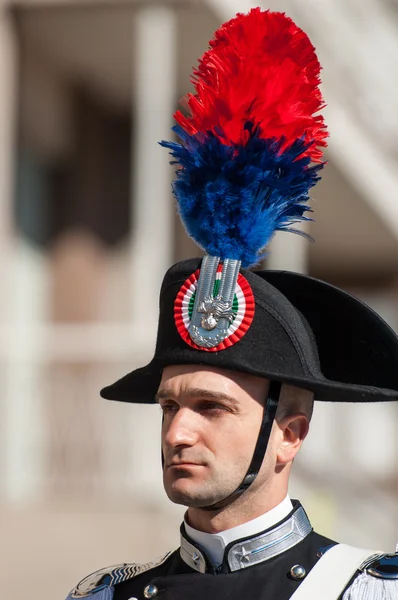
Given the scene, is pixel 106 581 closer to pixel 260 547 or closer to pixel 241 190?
pixel 260 547

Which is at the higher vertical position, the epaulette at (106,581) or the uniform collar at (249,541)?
the uniform collar at (249,541)

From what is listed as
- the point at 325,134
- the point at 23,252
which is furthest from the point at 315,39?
the point at 325,134

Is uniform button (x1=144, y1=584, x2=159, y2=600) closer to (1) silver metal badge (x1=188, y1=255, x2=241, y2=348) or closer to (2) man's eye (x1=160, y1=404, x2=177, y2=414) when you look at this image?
(2) man's eye (x1=160, y1=404, x2=177, y2=414)

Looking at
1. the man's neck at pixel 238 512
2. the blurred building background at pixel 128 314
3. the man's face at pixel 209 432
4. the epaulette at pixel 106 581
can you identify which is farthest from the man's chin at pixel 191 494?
the blurred building background at pixel 128 314

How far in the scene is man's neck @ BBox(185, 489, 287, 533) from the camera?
286 cm

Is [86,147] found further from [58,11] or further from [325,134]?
[325,134]

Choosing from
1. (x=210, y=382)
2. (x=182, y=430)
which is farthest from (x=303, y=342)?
(x=182, y=430)

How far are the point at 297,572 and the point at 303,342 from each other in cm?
58

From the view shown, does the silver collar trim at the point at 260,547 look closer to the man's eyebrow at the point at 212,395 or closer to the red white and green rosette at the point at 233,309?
the man's eyebrow at the point at 212,395

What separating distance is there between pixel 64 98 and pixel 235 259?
8482 mm

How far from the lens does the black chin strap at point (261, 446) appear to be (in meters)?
2.80

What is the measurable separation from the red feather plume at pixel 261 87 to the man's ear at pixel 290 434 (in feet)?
2.20

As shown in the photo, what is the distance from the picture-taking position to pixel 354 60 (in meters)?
8.86

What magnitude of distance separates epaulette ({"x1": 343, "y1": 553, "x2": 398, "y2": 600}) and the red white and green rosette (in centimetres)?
63
